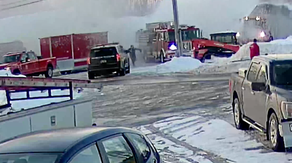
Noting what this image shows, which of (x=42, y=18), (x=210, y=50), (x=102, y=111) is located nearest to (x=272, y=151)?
(x=102, y=111)

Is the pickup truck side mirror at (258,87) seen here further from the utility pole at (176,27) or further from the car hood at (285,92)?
the utility pole at (176,27)

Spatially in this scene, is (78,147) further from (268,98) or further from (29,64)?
(29,64)

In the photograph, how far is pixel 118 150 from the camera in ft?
17.2

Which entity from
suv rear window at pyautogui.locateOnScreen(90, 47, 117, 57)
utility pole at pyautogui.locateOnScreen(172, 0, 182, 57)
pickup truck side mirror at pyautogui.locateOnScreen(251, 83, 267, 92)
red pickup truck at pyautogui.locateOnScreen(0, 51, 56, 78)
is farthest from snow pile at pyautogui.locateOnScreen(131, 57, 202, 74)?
pickup truck side mirror at pyautogui.locateOnScreen(251, 83, 267, 92)

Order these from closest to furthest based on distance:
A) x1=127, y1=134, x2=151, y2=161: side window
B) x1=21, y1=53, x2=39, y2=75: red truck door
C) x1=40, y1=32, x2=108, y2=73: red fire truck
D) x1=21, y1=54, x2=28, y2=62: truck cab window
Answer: x1=127, y1=134, x2=151, y2=161: side window → x1=21, y1=53, x2=39, y2=75: red truck door → x1=21, y1=54, x2=28, y2=62: truck cab window → x1=40, y1=32, x2=108, y2=73: red fire truck

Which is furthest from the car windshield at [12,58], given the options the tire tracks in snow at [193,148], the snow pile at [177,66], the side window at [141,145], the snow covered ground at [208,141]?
the side window at [141,145]

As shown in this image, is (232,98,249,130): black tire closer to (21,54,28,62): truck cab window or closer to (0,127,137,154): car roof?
(0,127,137,154): car roof

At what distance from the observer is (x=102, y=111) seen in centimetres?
1800

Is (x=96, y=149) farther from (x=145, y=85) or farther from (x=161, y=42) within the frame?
(x=161, y=42)

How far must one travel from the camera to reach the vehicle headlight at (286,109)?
9422mm

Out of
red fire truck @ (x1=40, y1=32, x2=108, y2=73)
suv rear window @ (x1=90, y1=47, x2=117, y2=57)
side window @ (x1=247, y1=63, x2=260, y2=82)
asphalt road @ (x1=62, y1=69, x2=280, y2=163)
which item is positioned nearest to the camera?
side window @ (x1=247, y1=63, x2=260, y2=82)

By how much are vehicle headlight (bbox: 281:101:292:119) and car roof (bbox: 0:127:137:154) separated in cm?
471

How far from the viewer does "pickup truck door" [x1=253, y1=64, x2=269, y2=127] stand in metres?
10.4

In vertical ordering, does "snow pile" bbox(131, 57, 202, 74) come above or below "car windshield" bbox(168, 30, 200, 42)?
below
